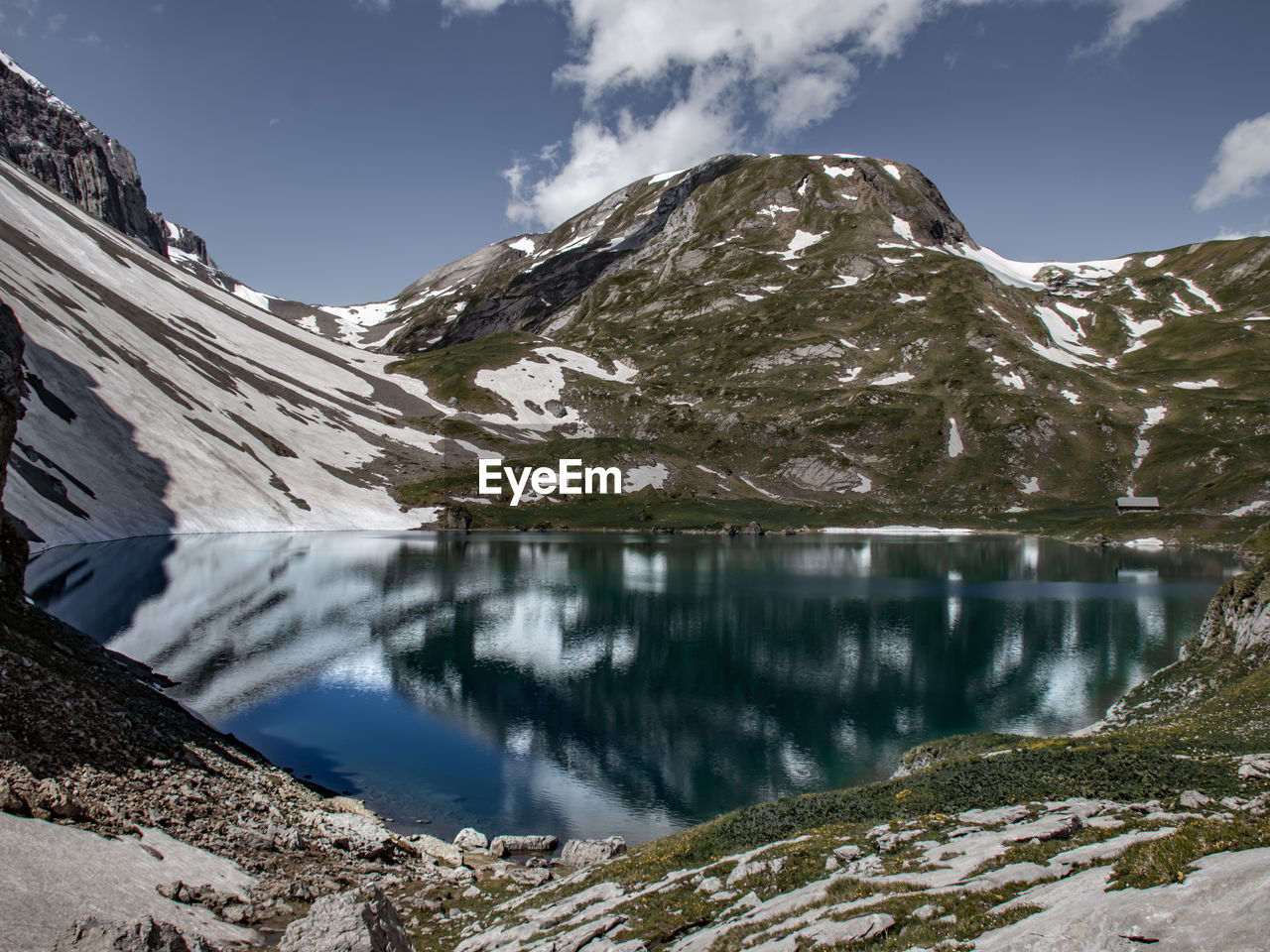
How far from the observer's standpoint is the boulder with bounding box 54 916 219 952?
11039mm

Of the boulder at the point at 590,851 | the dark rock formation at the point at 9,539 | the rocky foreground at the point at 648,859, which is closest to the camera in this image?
the rocky foreground at the point at 648,859

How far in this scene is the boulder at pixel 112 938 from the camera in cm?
1104

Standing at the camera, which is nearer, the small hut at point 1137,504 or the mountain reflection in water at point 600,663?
the mountain reflection in water at point 600,663

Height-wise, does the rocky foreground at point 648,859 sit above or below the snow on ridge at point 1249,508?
below

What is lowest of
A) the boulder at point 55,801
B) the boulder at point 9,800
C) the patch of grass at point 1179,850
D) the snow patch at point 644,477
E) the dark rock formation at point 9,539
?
the boulder at point 55,801

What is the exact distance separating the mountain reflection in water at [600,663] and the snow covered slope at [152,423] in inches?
612

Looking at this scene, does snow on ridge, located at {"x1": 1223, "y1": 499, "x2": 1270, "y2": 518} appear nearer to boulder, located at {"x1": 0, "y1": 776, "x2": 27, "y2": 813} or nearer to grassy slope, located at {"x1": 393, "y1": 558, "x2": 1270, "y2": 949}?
grassy slope, located at {"x1": 393, "y1": 558, "x2": 1270, "y2": 949}

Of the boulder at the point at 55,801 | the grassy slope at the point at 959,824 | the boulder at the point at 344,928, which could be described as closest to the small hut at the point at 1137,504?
the grassy slope at the point at 959,824

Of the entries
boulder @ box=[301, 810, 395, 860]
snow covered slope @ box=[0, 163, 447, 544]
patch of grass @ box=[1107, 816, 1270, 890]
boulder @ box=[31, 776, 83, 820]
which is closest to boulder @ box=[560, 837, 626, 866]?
boulder @ box=[301, 810, 395, 860]

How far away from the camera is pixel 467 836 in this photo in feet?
84.4

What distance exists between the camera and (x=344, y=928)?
12.7m

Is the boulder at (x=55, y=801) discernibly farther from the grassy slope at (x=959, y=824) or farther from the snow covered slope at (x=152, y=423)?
the snow covered slope at (x=152, y=423)

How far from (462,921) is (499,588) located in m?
65.9

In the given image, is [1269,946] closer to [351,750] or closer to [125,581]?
[351,750]
